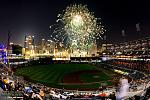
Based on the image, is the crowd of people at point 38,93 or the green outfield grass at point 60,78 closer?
the crowd of people at point 38,93

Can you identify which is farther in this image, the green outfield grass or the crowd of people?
the green outfield grass

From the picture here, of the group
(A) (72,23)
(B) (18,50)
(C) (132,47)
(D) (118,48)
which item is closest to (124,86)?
(A) (72,23)

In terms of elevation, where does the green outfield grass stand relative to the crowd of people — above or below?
below

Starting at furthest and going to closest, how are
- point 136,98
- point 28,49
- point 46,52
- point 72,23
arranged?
point 46,52 → point 28,49 → point 72,23 → point 136,98

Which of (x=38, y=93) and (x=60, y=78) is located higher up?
(x=38, y=93)

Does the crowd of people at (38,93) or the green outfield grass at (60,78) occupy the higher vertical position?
the crowd of people at (38,93)

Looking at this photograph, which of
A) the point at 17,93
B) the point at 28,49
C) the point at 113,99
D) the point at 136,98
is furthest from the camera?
the point at 28,49

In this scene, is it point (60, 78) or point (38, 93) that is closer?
point (38, 93)

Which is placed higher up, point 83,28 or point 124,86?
point 83,28

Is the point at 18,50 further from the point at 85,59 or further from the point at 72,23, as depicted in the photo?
the point at 72,23

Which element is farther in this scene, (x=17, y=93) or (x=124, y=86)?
(x=17, y=93)

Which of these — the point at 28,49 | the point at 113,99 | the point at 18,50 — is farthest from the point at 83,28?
the point at 28,49
